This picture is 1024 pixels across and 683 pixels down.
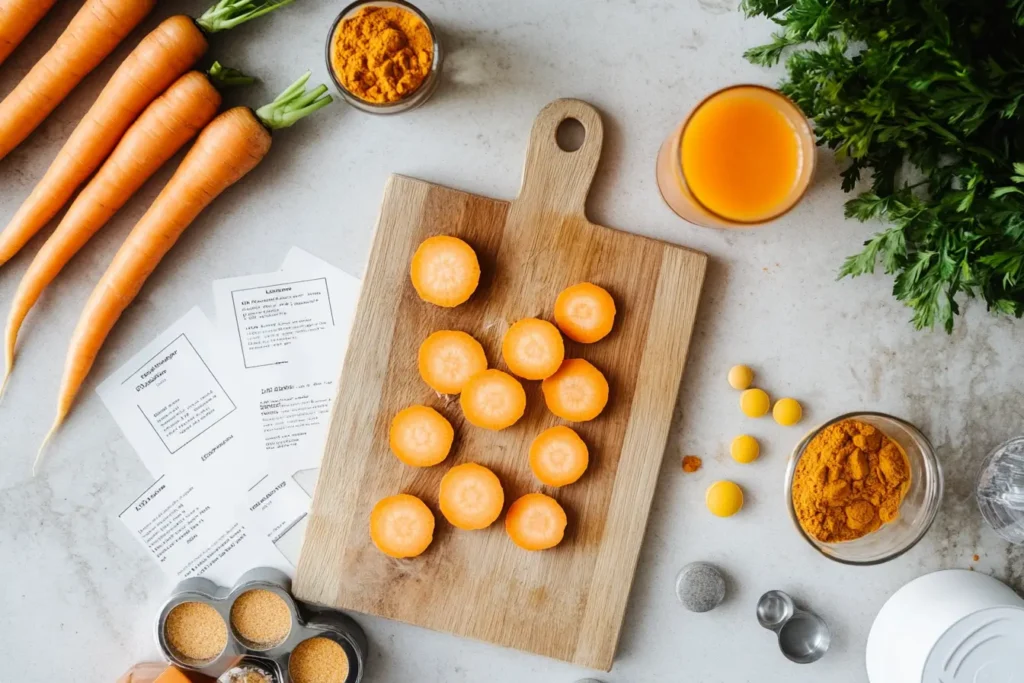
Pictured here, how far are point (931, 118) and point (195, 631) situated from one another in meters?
1.58

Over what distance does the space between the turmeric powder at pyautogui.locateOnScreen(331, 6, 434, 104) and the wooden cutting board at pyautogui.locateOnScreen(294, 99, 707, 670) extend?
209mm

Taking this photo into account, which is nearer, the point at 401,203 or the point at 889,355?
the point at 401,203

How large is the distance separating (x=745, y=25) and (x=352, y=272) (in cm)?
91

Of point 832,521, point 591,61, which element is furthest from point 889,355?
point 591,61

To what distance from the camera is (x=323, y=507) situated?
4.67ft

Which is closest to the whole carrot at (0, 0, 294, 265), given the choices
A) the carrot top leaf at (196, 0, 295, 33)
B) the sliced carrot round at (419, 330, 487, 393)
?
the carrot top leaf at (196, 0, 295, 33)

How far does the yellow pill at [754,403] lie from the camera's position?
147cm

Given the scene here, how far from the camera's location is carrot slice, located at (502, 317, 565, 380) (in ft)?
4.52

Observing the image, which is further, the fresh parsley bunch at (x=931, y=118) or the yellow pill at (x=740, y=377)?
the yellow pill at (x=740, y=377)

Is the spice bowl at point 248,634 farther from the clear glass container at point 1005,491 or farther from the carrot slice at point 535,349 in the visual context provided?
the clear glass container at point 1005,491

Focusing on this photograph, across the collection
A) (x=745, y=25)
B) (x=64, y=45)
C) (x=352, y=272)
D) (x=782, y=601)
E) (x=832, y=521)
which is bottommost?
(x=782, y=601)

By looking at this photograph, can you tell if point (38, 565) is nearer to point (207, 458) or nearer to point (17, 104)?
point (207, 458)

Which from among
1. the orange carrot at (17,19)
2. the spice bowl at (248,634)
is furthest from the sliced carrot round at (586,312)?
the orange carrot at (17,19)

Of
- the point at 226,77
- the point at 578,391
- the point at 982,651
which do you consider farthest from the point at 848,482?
the point at 226,77
